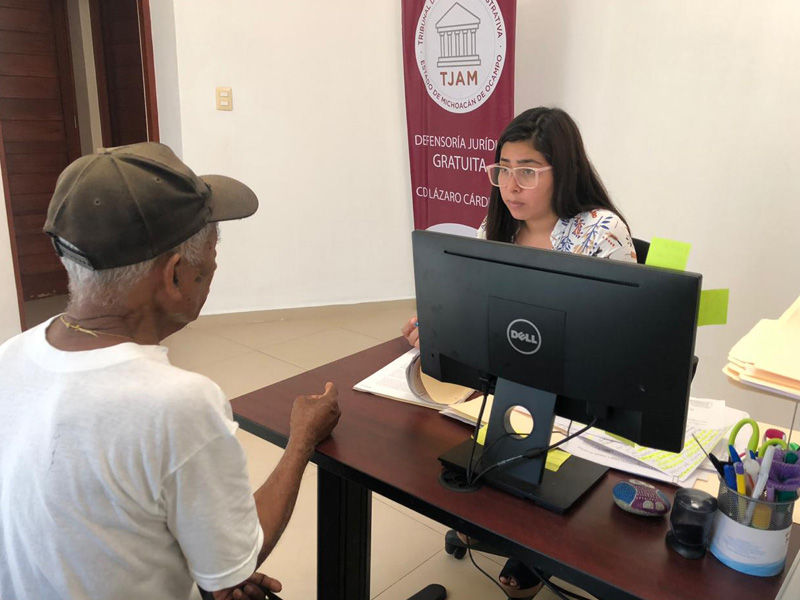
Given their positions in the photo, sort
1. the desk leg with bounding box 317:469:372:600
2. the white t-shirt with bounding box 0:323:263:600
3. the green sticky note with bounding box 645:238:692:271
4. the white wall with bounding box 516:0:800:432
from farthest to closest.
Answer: the white wall with bounding box 516:0:800:432
the desk leg with bounding box 317:469:372:600
the green sticky note with bounding box 645:238:692:271
the white t-shirt with bounding box 0:323:263:600

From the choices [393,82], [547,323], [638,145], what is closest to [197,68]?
[393,82]

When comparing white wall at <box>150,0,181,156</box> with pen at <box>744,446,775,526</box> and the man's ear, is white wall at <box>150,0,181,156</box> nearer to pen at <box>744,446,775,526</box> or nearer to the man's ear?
the man's ear

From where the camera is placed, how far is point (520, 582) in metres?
1.77

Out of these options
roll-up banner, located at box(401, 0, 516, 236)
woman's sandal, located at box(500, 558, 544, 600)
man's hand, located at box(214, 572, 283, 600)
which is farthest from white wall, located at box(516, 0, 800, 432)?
man's hand, located at box(214, 572, 283, 600)

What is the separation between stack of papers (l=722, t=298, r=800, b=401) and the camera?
3.37 ft

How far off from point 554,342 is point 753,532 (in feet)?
1.21

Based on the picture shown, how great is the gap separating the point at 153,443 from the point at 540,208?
4.64 ft

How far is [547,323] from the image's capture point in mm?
1030

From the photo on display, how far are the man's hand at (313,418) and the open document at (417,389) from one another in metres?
0.16

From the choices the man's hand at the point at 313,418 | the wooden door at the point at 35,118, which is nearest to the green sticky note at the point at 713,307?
the man's hand at the point at 313,418

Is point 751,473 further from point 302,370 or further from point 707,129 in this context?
point 302,370

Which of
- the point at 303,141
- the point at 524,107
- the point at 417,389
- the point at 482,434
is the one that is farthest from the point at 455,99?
the point at 482,434

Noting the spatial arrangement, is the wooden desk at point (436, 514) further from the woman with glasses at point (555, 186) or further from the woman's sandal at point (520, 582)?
the woman with glasses at point (555, 186)

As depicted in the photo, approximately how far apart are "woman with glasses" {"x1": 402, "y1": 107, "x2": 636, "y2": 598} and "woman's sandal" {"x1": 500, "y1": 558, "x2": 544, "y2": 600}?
19 mm
